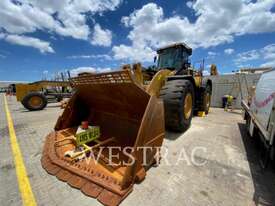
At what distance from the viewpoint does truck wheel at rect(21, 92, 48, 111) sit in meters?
8.17

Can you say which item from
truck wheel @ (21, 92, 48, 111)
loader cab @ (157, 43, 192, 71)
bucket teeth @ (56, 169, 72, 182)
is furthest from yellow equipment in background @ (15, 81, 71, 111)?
bucket teeth @ (56, 169, 72, 182)

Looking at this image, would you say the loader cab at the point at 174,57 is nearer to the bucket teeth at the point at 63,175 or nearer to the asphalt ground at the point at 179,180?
the asphalt ground at the point at 179,180

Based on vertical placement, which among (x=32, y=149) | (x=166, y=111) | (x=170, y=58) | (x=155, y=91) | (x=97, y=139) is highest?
(x=170, y=58)

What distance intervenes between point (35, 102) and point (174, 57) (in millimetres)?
8021

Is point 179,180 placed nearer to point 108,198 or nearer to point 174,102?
point 108,198

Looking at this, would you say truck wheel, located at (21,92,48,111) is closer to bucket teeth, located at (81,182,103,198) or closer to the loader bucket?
the loader bucket

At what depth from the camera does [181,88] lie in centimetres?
348

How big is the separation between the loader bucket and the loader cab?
313cm

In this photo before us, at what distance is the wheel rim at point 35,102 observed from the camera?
8344mm

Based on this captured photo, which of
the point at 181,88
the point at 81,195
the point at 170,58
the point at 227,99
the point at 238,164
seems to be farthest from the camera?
the point at 227,99

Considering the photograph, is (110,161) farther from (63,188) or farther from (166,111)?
(166,111)

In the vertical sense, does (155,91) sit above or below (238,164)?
above

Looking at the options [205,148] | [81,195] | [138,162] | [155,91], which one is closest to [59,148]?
[81,195]

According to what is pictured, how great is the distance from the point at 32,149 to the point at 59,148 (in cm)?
83
